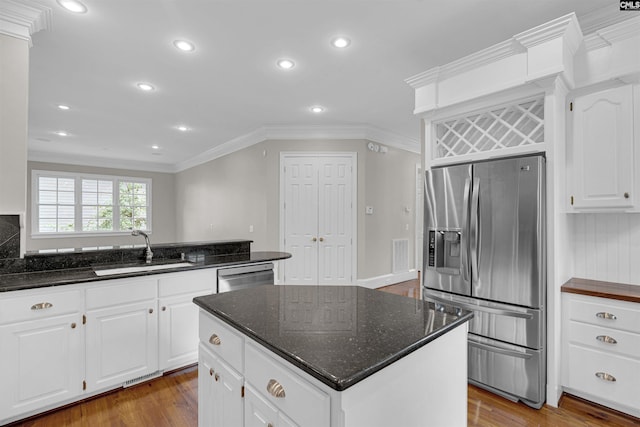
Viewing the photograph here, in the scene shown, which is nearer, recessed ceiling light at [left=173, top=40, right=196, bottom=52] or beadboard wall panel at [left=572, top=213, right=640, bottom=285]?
beadboard wall panel at [left=572, top=213, right=640, bottom=285]

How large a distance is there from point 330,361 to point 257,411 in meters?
0.44

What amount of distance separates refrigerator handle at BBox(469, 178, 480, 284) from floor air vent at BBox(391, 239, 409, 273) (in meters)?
3.16

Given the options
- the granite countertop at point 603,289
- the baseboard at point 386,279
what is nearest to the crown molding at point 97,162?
the baseboard at point 386,279

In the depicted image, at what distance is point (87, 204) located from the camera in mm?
7484

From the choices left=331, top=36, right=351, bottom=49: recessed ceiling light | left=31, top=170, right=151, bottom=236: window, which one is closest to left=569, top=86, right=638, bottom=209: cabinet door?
left=331, top=36, right=351, bottom=49: recessed ceiling light

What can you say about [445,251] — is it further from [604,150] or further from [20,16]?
[20,16]

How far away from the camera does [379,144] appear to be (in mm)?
5246

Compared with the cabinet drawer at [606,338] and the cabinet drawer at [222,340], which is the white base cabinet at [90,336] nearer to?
the cabinet drawer at [222,340]

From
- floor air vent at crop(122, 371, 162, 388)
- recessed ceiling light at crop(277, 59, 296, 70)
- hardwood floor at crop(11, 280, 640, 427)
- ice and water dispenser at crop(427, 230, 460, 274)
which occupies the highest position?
recessed ceiling light at crop(277, 59, 296, 70)

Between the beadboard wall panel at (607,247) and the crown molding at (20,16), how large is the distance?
167 inches

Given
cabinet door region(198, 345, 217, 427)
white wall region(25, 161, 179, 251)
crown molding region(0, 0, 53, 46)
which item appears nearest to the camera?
cabinet door region(198, 345, 217, 427)

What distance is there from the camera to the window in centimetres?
694

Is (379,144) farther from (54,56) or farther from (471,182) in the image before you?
(54,56)

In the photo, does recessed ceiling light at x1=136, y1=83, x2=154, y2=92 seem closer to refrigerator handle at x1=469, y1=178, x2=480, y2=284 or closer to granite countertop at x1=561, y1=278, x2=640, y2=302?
refrigerator handle at x1=469, y1=178, x2=480, y2=284
